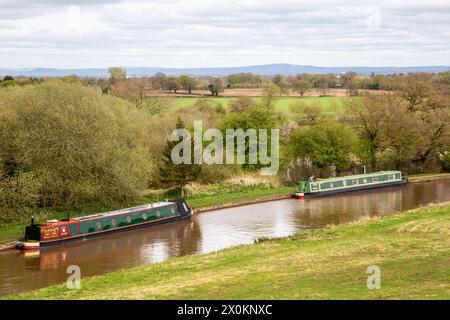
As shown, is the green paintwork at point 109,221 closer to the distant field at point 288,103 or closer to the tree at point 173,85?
the distant field at point 288,103

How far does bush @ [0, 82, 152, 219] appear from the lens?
32.1 meters

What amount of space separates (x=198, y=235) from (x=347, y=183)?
1620cm

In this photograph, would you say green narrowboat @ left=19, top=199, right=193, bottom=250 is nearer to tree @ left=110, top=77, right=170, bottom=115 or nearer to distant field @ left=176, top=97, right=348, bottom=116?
tree @ left=110, top=77, right=170, bottom=115

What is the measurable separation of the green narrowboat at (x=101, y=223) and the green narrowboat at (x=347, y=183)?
32.0 feet

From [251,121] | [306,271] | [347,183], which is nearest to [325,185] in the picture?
[347,183]

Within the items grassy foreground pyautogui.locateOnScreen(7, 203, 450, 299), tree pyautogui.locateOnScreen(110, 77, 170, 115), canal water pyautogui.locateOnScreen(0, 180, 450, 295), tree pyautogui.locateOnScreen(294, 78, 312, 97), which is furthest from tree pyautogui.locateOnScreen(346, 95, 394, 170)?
tree pyautogui.locateOnScreen(294, 78, 312, 97)

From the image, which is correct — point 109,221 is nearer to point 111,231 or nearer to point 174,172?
point 111,231

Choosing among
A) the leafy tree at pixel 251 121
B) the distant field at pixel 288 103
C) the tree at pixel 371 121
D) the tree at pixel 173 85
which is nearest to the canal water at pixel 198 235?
the tree at pixel 371 121

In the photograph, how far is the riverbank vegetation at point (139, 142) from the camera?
32.5 meters

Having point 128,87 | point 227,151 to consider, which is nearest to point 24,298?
point 227,151

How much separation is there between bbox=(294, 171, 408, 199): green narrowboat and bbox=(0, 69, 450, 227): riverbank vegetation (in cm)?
300

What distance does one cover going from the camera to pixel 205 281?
19547mm
